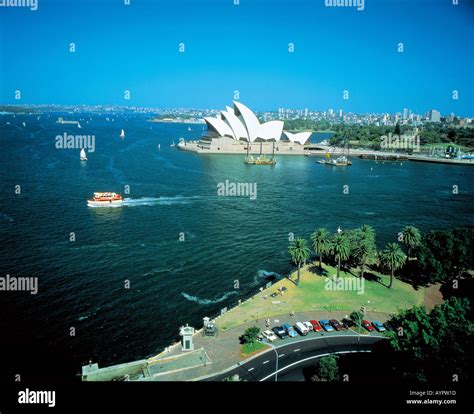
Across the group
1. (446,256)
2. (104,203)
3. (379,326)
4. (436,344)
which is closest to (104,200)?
(104,203)

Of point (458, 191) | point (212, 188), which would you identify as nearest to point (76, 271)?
point (212, 188)

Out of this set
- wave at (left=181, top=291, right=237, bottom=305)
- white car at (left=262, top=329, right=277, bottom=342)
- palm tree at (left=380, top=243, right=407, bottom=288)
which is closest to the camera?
white car at (left=262, top=329, right=277, bottom=342)

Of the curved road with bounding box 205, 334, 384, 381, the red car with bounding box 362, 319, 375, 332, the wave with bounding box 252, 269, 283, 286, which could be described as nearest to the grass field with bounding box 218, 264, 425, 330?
the wave with bounding box 252, 269, 283, 286

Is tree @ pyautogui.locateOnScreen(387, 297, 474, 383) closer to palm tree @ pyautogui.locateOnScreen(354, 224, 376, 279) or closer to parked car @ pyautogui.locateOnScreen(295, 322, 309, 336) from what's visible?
parked car @ pyautogui.locateOnScreen(295, 322, 309, 336)

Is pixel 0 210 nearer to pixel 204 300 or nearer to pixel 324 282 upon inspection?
pixel 204 300

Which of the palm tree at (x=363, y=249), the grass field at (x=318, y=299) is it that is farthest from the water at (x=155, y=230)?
the palm tree at (x=363, y=249)

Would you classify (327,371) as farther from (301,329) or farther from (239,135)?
(239,135)

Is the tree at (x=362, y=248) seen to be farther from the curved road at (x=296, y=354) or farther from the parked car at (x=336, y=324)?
the curved road at (x=296, y=354)
